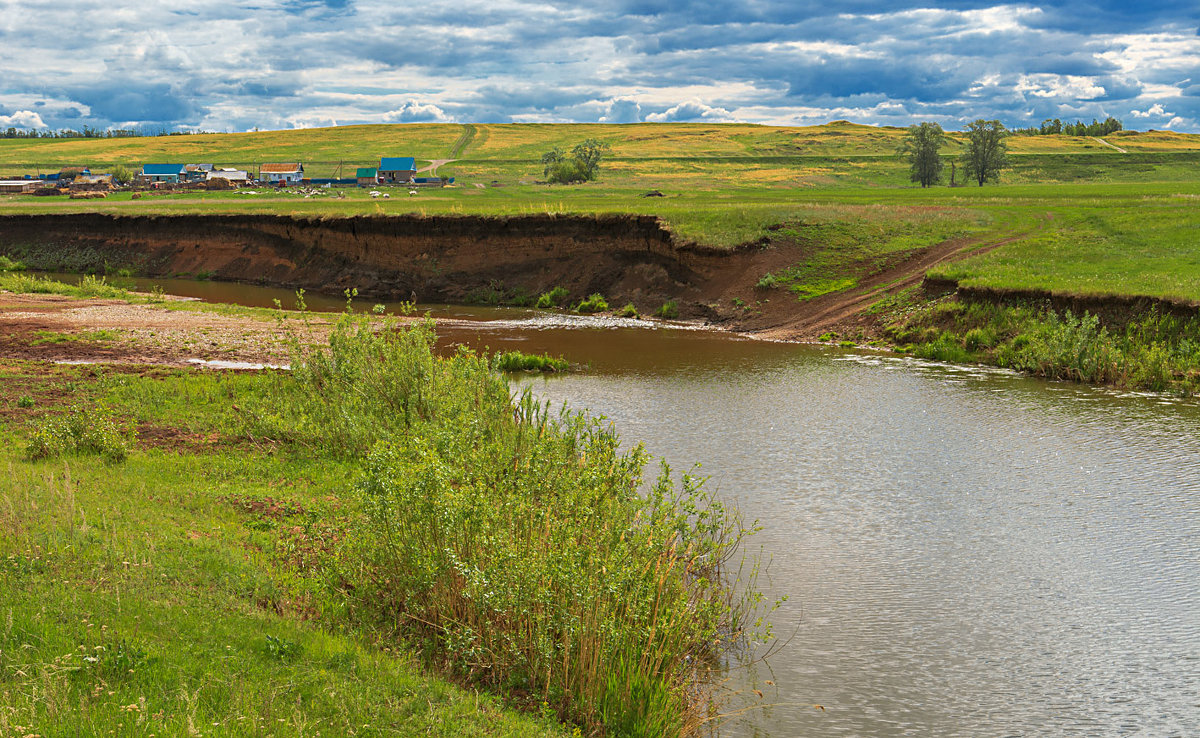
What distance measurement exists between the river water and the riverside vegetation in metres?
1.11

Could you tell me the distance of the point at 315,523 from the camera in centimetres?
1085

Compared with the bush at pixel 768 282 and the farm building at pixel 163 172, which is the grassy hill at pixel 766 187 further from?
the farm building at pixel 163 172

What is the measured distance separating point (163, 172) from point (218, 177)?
20.5m

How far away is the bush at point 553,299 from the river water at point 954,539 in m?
17.0

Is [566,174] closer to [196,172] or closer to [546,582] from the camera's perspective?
[196,172]

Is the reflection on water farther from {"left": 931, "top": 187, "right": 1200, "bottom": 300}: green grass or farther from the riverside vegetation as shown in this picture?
{"left": 931, "top": 187, "right": 1200, "bottom": 300}: green grass

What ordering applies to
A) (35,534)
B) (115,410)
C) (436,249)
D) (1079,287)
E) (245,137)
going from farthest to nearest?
1. (245,137)
2. (436,249)
3. (1079,287)
4. (115,410)
5. (35,534)

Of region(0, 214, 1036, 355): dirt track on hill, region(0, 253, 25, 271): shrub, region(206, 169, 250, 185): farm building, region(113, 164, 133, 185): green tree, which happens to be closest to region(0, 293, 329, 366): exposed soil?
region(0, 214, 1036, 355): dirt track on hill

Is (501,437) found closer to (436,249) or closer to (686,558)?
(686,558)

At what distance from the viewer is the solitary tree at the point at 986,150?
109188 mm

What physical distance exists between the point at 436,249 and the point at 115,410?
32.0 meters

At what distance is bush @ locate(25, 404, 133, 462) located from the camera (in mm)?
12938

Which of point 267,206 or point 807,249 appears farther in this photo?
point 267,206

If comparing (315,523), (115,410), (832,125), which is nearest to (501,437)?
(315,523)
